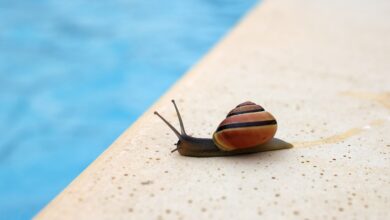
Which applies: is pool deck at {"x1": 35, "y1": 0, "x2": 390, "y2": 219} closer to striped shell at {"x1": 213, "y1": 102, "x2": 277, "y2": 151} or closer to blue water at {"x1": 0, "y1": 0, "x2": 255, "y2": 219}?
striped shell at {"x1": 213, "y1": 102, "x2": 277, "y2": 151}

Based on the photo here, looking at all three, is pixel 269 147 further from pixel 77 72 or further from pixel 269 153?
pixel 77 72

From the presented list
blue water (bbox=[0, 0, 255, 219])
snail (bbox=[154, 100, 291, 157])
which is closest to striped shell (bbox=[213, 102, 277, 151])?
snail (bbox=[154, 100, 291, 157])

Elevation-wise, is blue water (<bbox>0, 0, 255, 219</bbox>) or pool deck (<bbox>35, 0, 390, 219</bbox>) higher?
blue water (<bbox>0, 0, 255, 219</bbox>)

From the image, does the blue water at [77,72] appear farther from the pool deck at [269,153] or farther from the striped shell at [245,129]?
the striped shell at [245,129]

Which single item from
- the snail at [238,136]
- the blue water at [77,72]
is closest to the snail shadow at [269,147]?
the snail at [238,136]

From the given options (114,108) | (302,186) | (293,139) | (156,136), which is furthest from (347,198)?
(114,108)

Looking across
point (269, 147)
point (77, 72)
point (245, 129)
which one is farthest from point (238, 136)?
point (77, 72)

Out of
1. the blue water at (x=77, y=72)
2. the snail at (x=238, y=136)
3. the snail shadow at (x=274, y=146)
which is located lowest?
the snail shadow at (x=274, y=146)

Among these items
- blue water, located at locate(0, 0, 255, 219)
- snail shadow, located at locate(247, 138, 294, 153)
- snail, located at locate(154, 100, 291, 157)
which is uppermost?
blue water, located at locate(0, 0, 255, 219)
